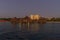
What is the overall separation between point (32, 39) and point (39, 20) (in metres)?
57.5

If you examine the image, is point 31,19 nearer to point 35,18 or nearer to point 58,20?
point 35,18

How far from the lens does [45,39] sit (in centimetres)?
2041

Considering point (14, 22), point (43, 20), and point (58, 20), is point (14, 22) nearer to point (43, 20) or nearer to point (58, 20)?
point (43, 20)

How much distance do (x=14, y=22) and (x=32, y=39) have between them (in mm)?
58373

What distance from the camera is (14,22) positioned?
78.7m

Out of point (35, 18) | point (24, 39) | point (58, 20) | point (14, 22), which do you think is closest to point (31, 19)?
point (35, 18)

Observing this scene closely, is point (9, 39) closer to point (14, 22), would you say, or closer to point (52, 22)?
point (14, 22)

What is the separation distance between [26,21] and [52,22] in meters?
17.9

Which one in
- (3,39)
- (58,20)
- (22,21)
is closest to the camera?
(3,39)

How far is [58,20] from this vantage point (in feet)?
284

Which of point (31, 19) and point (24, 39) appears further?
point (31, 19)

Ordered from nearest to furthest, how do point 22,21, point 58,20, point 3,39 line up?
point 3,39 < point 22,21 < point 58,20

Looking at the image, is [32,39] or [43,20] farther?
[43,20]

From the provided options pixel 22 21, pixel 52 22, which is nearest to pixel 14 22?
pixel 22 21
